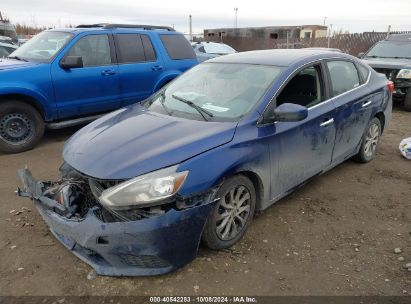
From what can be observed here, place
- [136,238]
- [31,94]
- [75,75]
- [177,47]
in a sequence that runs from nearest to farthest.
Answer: [136,238]
[31,94]
[75,75]
[177,47]

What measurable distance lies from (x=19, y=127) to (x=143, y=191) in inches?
155

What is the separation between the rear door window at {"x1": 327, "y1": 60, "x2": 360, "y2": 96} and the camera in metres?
4.20

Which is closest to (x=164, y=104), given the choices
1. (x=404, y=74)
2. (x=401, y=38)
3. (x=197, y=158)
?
(x=197, y=158)

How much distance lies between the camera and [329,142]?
4062mm

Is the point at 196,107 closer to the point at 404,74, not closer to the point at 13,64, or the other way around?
the point at 13,64

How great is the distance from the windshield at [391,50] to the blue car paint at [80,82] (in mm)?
6281

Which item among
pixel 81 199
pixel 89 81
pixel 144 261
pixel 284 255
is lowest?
pixel 284 255

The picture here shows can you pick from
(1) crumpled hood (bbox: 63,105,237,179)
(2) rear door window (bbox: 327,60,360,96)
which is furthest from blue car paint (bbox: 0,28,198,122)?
(2) rear door window (bbox: 327,60,360,96)

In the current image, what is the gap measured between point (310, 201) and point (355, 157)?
1.46m

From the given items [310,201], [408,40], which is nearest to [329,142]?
[310,201]

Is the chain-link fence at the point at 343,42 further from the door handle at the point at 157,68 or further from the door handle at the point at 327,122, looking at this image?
the door handle at the point at 327,122

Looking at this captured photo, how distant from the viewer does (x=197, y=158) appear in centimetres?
277

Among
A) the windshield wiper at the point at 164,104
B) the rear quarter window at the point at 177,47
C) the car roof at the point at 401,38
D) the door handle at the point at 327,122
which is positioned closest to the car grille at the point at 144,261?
the windshield wiper at the point at 164,104

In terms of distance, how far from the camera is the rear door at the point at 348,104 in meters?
4.19
